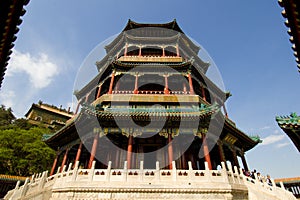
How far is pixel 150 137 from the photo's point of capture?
1427 cm

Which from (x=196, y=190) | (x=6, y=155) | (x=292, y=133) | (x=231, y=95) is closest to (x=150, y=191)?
(x=196, y=190)

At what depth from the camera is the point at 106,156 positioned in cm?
1509

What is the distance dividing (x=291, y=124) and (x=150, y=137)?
9159 millimetres

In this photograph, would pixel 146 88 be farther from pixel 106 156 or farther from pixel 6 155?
pixel 6 155

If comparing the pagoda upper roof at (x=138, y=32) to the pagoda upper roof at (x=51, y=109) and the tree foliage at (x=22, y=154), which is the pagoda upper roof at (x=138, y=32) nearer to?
the tree foliage at (x=22, y=154)

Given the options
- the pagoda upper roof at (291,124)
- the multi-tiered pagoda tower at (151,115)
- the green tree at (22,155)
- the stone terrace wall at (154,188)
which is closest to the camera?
the pagoda upper roof at (291,124)

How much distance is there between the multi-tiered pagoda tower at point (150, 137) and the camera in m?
9.18

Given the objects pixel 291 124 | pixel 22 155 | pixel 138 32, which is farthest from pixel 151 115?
pixel 22 155

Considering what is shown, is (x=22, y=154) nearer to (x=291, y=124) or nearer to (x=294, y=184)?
(x=291, y=124)

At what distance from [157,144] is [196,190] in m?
5.86

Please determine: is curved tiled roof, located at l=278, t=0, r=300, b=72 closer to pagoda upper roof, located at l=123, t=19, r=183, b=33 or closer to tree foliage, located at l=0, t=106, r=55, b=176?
pagoda upper roof, located at l=123, t=19, r=183, b=33

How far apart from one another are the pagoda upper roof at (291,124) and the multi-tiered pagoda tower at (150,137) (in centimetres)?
363

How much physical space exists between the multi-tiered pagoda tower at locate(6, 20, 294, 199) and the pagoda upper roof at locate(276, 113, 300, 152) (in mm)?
3630

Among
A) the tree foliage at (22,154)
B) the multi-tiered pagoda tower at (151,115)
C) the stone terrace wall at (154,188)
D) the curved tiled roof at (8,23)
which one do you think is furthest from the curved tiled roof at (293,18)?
the tree foliage at (22,154)
